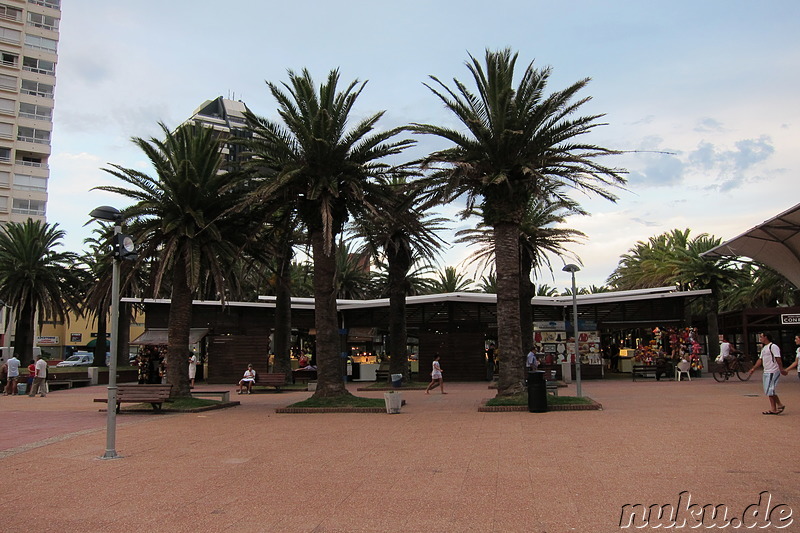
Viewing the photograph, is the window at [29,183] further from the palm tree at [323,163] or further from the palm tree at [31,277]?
the palm tree at [323,163]

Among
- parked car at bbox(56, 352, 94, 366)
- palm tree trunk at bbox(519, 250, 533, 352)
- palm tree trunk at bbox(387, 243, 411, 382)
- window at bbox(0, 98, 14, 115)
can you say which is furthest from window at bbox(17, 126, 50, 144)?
palm tree trunk at bbox(519, 250, 533, 352)

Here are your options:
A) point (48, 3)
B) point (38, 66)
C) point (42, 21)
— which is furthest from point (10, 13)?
point (38, 66)

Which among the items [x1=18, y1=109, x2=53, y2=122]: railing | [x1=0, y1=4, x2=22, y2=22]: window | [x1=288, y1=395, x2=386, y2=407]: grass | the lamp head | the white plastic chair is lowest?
[x1=288, y1=395, x2=386, y2=407]: grass

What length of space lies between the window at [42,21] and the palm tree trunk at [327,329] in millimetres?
59236

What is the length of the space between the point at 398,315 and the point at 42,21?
55.7 metres

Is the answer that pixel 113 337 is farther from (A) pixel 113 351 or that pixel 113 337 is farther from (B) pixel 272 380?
(B) pixel 272 380

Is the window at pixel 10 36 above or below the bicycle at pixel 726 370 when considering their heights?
above

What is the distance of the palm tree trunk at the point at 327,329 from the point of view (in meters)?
19.9

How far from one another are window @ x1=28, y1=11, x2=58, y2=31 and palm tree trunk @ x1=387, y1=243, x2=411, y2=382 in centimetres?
→ 5344

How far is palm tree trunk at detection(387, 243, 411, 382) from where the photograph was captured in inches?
1158

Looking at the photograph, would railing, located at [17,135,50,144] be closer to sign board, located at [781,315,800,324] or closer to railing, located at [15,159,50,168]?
railing, located at [15,159,50,168]

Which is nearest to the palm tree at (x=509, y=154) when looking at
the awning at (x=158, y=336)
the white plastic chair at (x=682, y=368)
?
the white plastic chair at (x=682, y=368)

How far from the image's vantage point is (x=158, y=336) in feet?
120

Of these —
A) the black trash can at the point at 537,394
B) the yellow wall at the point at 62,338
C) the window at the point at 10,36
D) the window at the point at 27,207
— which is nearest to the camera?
the black trash can at the point at 537,394
